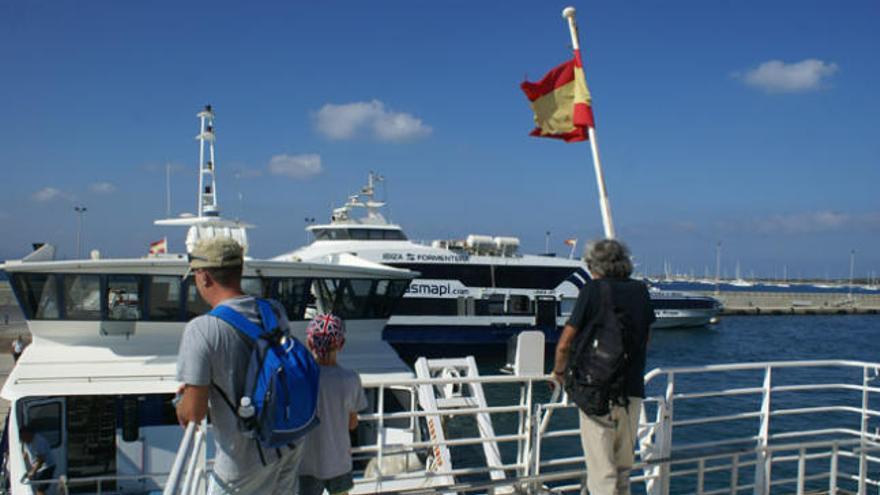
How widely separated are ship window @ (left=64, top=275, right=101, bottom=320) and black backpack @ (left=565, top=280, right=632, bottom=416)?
829 centimetres

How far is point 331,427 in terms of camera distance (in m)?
3.41

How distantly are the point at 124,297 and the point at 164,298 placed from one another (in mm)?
558

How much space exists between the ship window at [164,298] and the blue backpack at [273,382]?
7.86m

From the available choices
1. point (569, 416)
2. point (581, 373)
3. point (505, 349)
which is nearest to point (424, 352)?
point (505, 349)

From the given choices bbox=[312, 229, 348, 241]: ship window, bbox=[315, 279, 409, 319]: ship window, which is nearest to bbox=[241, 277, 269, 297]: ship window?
bbox=[315, 279, 409, 319]: ship window

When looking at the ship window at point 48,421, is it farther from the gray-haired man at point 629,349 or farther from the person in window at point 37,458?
the gray-haired man at point 629,349

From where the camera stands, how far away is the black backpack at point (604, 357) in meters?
3.59

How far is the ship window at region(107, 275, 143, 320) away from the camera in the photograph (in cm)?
952

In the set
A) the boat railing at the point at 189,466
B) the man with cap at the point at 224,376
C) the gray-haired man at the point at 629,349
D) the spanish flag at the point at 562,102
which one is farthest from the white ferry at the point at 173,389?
the spanish flag at the point at 562,102

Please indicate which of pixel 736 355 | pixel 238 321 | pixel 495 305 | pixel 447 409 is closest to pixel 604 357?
pixel 238 321

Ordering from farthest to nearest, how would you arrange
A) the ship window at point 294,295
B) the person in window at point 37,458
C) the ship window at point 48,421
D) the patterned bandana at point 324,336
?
the ship window at point 294,295 < the ship window at point 48,421 < the person in window at point 37,458 < the patterned bandana at point 324,336

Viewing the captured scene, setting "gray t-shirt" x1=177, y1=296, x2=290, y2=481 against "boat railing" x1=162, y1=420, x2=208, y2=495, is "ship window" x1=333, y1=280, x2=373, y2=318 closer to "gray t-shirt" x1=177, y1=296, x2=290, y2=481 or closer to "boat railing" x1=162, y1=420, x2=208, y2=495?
"boat railing" x1=162, y1=420, x2=208, y2=495

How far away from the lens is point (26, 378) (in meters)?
7.58

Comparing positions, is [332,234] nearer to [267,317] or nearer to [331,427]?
[331,427]
